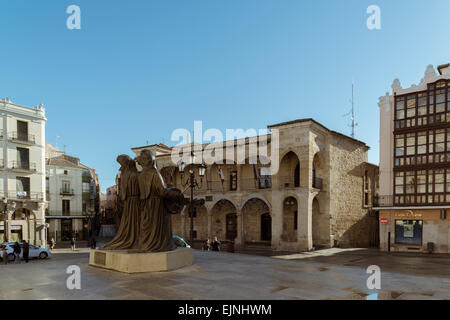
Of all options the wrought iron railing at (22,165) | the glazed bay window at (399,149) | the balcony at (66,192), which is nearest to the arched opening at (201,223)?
the balcony at (66,192)

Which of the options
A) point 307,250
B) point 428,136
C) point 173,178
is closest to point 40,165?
point 173,178

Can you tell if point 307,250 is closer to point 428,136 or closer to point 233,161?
point 233,161

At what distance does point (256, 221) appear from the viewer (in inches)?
1172

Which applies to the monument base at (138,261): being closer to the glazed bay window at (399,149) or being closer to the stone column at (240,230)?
the stone column at (240,230)

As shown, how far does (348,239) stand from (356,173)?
6.67 metres

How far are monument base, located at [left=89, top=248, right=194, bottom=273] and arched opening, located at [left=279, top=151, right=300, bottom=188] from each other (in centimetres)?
1943

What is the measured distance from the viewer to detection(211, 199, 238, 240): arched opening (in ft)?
103

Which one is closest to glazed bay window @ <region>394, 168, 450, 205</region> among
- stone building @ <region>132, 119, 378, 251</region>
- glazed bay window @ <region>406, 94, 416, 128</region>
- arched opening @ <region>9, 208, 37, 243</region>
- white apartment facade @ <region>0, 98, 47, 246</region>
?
glazed bay window @ <region>406, 94, 416, 128</region>

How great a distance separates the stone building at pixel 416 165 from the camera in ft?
70.9

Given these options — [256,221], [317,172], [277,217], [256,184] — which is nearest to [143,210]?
[277,217]

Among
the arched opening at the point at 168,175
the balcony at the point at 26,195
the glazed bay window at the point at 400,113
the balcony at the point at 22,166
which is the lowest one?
the balcony at the point at 26,195

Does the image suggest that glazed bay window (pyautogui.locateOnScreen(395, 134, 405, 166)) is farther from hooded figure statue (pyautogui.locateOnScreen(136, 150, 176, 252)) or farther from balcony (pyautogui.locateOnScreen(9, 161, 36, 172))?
balcony (pyautogui.locateOnScreen(9, 161, 36, 172))

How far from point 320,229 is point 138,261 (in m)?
21.1
